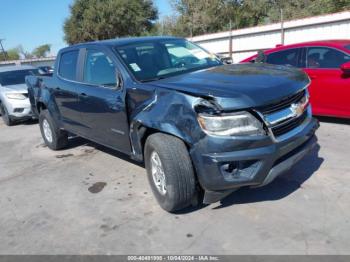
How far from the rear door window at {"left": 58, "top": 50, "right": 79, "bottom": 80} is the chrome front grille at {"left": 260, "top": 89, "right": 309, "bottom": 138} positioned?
3.23 metres

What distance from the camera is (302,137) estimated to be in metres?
3.80

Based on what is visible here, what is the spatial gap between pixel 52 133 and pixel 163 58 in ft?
10.1

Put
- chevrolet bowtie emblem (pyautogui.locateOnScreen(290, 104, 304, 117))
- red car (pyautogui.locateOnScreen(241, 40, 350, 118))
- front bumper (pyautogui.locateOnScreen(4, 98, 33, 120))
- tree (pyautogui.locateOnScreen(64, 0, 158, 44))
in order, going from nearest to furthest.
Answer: chevrolet bowtie emblem (pyautogui.locateOnScreen(290, 104, 304, 117)), red car (pyautogui.locateOnScreen(241, 40, 350, 118)), front bumper (pyautogui.locateOnScreen(4, 98, 33, 120)), tree (pyautogui.locateOnScreen(64, 0, 158, 44))

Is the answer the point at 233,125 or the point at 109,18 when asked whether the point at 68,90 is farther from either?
the point at 109,18

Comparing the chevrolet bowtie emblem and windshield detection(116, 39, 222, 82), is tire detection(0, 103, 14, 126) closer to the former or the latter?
windshield detection(116, 39, 222, 82)

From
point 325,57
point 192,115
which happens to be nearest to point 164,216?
point 192,115

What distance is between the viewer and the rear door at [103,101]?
176 inches

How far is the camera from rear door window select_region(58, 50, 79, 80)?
223 inches

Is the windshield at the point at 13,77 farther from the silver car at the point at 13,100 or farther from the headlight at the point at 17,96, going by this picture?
the headlight at the point at 17,96

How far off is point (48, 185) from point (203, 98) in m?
2.94

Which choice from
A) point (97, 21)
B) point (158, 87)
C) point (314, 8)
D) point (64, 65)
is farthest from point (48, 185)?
point (97, 21)

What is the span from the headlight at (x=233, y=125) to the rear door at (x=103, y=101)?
4.36ft

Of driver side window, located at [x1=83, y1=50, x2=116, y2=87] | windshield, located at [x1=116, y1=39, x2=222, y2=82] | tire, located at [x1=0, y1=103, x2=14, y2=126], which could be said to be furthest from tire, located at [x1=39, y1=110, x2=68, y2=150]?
tire, located at [x1=0, y1=103, x2=14, y2=126]

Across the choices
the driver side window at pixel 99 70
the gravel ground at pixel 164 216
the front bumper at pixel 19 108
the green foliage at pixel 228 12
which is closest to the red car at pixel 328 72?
the gravel ground at pixel 164 216
